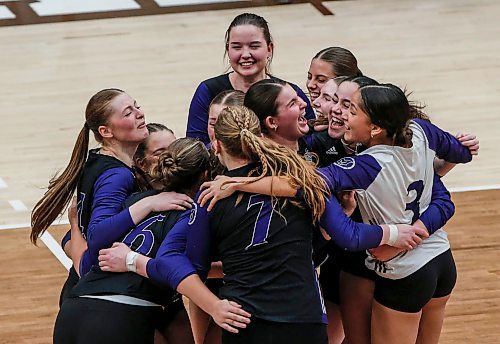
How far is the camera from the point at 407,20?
38.2ft

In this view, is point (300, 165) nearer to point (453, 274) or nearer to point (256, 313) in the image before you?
point (256, 313)

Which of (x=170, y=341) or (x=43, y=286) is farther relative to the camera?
(x=43, y=286)

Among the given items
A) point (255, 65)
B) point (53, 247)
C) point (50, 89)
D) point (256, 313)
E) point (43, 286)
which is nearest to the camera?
point (256, 313)

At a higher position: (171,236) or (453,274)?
(171,236)

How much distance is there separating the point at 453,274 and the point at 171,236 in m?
1.29

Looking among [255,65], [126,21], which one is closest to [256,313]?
[255,65]

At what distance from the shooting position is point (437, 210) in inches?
179

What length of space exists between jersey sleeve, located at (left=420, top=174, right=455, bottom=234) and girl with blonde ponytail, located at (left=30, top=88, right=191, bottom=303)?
1.17 m

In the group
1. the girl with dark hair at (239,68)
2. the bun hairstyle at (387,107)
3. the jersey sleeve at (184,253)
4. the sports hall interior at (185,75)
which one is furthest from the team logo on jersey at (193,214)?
the sports hall interior at (185,75)

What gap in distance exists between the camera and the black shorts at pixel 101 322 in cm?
429

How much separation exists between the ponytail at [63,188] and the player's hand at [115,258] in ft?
1.62

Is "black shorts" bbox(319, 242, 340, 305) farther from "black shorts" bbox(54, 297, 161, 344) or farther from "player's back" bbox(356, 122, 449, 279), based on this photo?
"black shorts" bbox(54, 297, 161, 344)

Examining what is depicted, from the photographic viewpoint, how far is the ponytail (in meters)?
4.71

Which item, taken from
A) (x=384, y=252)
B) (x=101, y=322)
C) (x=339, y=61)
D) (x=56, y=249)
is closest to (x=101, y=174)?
(x=101, y=322)
